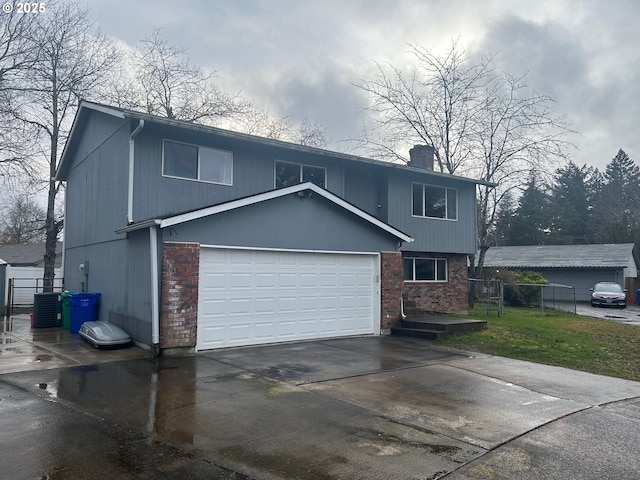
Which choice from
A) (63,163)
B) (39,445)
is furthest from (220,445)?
(63,163)

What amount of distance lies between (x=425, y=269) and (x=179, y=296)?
1095 cm

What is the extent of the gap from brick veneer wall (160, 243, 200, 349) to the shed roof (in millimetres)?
30790

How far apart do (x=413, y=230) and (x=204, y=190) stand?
800cm

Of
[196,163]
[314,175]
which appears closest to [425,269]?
[314,175]

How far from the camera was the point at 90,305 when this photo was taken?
1298cm

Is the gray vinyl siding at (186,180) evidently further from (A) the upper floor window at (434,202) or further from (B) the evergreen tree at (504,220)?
(B) the evergreen tree at (504,220)

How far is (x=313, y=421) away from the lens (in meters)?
5.72

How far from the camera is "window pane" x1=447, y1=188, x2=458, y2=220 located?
18.5 meters

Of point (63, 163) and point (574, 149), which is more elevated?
point (574, 149)

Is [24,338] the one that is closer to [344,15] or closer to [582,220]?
[344,15]

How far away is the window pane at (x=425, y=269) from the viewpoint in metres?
18.1

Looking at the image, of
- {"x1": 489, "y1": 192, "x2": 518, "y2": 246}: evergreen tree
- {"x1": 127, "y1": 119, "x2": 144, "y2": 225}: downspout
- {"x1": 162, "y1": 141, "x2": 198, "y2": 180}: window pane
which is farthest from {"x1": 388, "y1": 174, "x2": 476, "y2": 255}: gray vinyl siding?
{"x1": 489, "y1": 192, "x2": 518, "y2": 246}: evergreen tree

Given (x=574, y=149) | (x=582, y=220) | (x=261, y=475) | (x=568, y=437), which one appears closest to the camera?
(x=261, y=475)

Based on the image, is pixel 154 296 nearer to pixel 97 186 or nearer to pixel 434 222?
pixel 97 186
